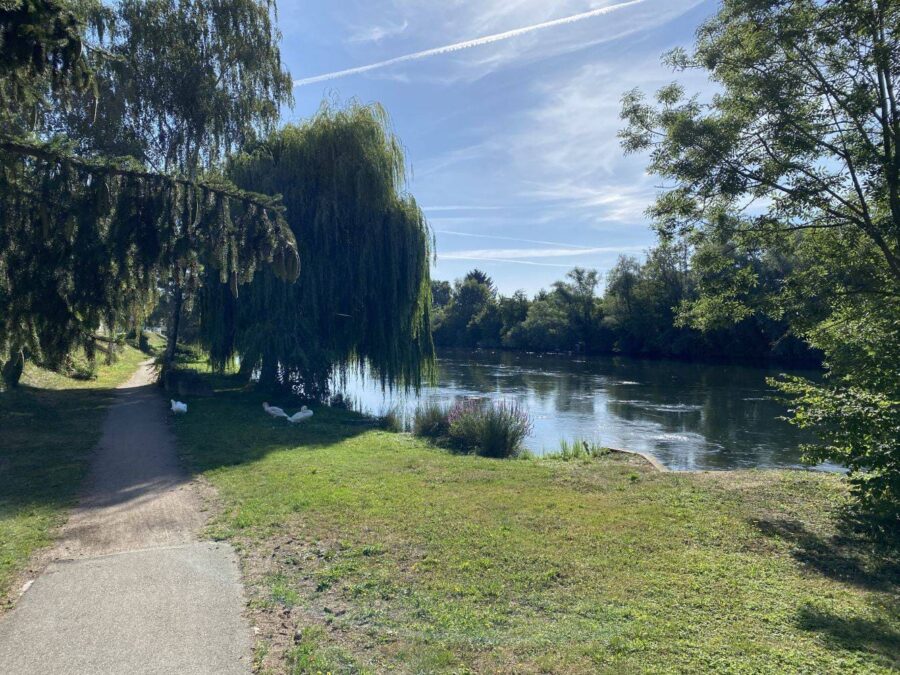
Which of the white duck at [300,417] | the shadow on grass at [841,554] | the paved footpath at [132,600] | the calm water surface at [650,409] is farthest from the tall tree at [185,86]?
the shadow on grass at [841,554]

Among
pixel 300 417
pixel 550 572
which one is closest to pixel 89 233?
pixel 550 572

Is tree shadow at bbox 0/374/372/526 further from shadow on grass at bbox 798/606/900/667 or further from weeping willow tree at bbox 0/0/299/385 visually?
shadow on grass at bbox 798/606/900/667

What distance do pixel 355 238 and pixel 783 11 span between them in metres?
12.2

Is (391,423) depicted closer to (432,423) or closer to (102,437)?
(432,423)

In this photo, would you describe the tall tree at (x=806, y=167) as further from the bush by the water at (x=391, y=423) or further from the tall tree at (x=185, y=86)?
the tall tree at (x=185, y=86)

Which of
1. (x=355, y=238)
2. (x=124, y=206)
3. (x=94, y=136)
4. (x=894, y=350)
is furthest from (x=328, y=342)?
(x=894, y=350)

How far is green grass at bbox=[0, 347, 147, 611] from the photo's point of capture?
18.3 feet

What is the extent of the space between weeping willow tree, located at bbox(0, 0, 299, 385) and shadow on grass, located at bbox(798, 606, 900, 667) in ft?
22.4

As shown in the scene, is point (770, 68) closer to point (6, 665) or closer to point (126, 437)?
point (6, 665)

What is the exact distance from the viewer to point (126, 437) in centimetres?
1095

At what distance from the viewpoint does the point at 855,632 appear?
156 inches

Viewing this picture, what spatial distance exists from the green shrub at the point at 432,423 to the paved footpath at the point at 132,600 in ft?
24.1

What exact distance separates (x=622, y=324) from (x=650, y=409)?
136 feet

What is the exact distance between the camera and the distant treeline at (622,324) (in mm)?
52438
